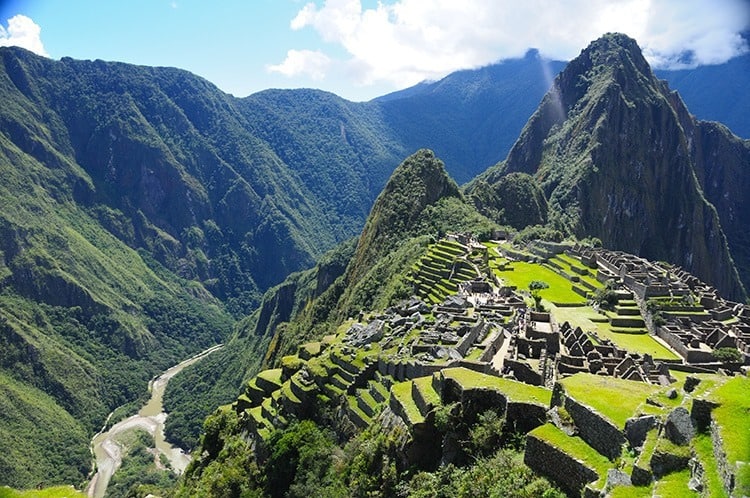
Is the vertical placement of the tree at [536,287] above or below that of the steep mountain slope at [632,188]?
below

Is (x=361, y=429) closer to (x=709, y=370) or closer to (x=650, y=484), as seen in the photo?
(x=650, y=484)

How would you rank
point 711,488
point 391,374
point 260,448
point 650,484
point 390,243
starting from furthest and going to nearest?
1. point 390,243
2. point 260,448
3. point 391,374
4. point 650,484
5. point 711,488

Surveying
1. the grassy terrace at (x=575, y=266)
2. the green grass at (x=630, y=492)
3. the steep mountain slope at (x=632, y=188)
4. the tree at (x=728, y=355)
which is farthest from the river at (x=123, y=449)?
the steep mountain slope at (x=632, y=188)

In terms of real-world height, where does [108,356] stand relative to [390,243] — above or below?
below

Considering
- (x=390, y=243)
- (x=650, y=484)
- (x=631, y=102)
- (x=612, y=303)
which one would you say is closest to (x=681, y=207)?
(x=631, y=102)

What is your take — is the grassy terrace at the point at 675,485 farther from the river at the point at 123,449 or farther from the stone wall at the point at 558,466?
the river at the point at 123,449

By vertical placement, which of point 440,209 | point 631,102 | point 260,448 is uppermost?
point 631,102

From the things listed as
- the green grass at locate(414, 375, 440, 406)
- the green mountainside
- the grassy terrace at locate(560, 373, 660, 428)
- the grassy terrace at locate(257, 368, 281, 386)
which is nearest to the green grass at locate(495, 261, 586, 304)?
the green mountainside

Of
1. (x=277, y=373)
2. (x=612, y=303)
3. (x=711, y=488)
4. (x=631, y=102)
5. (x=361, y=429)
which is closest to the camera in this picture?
(x=711, y=488)
